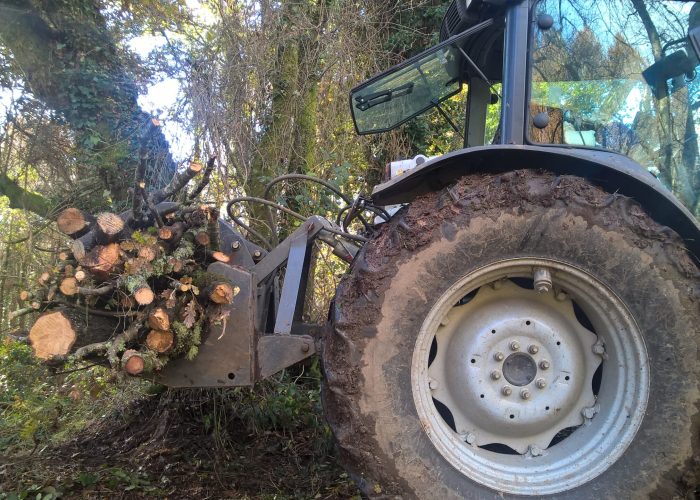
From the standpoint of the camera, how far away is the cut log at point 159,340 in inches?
82.7

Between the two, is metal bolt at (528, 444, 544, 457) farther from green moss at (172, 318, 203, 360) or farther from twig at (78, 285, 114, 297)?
twig at (78, 285, 114, 297)

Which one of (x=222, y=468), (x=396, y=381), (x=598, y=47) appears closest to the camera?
(x=396, y=381)

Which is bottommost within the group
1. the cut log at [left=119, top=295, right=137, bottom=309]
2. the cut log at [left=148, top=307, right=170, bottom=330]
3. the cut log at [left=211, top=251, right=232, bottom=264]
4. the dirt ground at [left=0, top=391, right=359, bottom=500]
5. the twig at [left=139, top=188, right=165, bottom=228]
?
the dirt ground at [left=0, top=391, right=359, bottom=500]

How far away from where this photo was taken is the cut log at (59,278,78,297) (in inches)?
80.1

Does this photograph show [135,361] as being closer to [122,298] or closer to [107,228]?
[122,298]

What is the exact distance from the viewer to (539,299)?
2105 millimetres

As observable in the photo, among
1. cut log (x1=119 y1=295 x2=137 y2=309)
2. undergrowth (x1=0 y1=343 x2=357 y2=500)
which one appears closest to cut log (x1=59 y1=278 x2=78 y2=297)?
cut log (x1=119 y1=295 x2=137 y2=309)

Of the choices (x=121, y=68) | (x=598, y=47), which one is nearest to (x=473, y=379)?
(x=598, y=47)

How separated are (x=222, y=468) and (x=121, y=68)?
5.47 meters

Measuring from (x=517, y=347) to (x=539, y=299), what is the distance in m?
0.24

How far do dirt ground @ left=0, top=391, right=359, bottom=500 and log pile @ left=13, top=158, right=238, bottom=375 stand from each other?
0.95m

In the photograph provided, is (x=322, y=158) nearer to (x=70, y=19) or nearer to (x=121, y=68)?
(x=121, y=68)

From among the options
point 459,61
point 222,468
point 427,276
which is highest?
point 459,61

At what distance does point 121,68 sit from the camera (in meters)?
6.32
